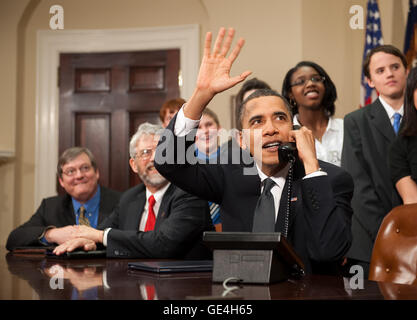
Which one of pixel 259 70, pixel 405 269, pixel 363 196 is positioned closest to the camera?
pixel 405 269

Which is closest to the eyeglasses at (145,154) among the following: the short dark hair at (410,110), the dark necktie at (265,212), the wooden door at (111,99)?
the dark necktie at (265,212)

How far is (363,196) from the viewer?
116 inches

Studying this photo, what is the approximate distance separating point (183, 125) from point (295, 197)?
0.44 meters

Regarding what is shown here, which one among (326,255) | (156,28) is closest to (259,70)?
(156,28)

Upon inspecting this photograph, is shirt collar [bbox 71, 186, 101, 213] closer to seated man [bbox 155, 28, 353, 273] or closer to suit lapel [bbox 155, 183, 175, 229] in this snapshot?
suit lapel [bbox 155, 183, 175, 229]

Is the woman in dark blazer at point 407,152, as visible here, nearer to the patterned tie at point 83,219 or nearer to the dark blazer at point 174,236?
the dark blazer at point 174,236

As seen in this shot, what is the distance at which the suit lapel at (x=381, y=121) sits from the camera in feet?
9.95

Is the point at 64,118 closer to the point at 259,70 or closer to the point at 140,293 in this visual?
the point at 259,70

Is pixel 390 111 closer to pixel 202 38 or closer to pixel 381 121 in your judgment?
pixel 381 121

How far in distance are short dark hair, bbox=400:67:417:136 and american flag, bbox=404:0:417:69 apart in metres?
2.07

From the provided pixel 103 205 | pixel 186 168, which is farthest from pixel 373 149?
pixel 103 205

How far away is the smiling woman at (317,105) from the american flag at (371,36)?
1414 mm

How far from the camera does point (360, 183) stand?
297 centimetres

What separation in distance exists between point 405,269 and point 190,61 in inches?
163
